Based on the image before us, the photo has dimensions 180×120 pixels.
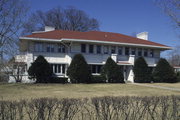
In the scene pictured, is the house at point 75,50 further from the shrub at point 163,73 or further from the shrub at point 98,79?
the shrub at point 163,73

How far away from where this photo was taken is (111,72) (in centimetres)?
2141

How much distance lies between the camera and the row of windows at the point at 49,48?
2159 cm

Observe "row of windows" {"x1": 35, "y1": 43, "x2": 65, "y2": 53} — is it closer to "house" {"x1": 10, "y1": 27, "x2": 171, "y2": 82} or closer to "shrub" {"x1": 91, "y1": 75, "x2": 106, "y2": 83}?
"house" {"x1": 10, "y1": 27, "x2": 171, "y2": 82}

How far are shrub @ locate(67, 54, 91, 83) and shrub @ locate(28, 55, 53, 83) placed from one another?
278cm

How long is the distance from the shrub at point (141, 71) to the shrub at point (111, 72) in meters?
2.80

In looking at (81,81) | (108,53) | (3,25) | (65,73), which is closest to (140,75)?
(108,53)

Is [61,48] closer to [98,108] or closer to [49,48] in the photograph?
[49,48]

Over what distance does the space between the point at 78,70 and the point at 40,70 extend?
186 inches

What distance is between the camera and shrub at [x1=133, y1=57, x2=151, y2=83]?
900 inches

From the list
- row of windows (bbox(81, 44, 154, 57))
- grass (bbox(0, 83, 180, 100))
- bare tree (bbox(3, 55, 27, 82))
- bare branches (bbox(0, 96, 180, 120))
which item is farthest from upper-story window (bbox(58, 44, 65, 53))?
bare branches (bbox(0, 96, 180, 120))

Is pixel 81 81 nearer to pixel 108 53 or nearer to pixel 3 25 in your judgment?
pixel 108 53

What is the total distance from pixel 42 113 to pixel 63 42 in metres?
18.3

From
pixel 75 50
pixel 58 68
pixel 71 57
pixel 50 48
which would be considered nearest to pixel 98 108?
pixel 71 57

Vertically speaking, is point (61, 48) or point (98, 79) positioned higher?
point (61, 48)
